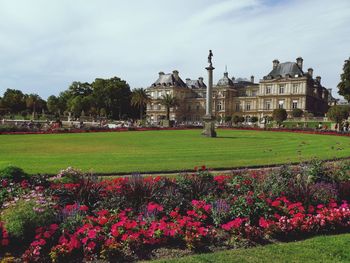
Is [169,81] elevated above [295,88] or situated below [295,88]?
above

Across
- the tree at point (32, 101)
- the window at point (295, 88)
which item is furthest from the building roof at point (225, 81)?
the tree at point (32, 101)

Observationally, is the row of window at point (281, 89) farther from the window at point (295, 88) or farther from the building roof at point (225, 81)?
the building roof at point (225, 81)

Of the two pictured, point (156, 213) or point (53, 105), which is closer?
point (156, 213)

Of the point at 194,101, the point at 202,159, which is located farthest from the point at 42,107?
the point at 202,159

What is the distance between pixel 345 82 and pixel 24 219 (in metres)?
56.6

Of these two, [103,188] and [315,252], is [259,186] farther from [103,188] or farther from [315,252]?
[103,188]

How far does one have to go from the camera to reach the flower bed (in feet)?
20.1

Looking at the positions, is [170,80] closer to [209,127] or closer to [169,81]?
[169,81]

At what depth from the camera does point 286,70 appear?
95.6 metres

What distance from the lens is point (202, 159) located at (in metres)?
16.1

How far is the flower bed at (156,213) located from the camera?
612 centimetres

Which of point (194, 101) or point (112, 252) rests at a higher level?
point (194, 101)

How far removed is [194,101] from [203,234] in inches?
4221

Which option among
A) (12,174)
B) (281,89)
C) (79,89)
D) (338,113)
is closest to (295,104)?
(281,89)
